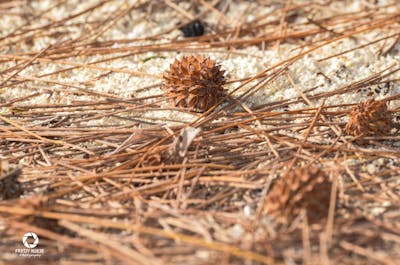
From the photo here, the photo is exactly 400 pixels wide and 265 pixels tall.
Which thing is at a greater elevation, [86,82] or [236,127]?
[86,82]

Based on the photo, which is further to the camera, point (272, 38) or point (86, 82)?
point (272, 38)

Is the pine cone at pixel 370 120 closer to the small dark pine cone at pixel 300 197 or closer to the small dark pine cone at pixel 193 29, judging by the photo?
the small dark pine cone at pixel 300 197

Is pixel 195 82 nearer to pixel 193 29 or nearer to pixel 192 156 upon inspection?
pixel 192 156

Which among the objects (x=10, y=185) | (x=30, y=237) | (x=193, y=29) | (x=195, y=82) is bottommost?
(x=30, y=237)

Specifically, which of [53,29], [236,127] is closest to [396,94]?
[236,127]

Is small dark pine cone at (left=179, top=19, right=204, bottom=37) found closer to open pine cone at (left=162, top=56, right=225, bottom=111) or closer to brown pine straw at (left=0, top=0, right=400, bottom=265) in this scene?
brown pine straw at (left=0, top=0, right=400, bottom=265)

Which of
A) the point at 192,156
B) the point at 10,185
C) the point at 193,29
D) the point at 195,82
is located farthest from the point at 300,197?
the point at 193,29

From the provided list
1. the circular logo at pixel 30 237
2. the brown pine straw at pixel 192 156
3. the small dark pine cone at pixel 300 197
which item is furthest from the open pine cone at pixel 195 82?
the circular logo at pixel 30 237

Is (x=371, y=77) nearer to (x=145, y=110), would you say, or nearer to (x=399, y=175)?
(x=399, y=175)
